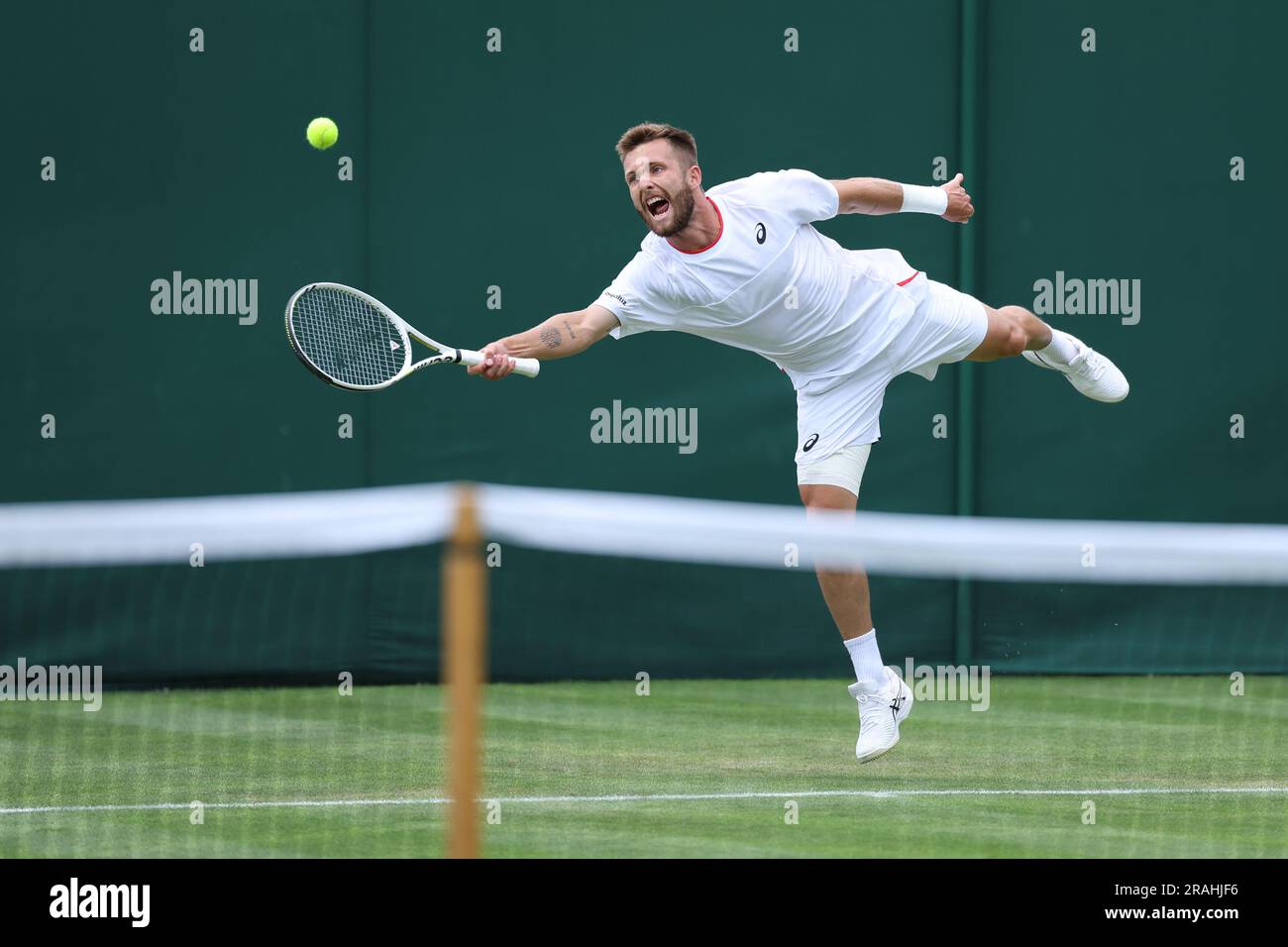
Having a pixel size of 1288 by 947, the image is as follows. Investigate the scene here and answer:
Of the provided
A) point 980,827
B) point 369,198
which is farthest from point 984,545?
point 369,198

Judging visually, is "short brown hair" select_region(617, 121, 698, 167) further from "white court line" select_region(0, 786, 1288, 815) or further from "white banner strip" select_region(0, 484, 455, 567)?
"white banner strip" select_region(0, 484, 455, 567)

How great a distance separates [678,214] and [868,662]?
1.49m

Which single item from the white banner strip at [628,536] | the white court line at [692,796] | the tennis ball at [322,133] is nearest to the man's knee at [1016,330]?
the white court line at [692,796]

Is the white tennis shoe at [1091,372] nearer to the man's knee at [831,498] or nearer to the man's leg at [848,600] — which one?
the man's knee at [831,498]

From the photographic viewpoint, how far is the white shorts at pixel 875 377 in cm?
659

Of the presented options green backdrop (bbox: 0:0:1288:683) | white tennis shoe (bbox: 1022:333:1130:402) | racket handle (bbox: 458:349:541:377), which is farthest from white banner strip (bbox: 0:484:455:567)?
green backdrop (bbox: 0:0:1288:683)

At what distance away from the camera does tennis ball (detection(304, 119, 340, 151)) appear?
8453 millimetres

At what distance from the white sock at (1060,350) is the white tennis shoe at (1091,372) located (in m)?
0.02

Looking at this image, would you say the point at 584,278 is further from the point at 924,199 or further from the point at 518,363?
the point at 518,363

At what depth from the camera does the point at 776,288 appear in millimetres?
6344

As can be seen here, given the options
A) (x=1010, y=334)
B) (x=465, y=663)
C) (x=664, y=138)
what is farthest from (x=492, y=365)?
(x=465, y=663)

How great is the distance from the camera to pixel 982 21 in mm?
9586

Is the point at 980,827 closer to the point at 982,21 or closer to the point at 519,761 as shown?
the point at 519,761

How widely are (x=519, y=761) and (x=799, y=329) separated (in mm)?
1684
